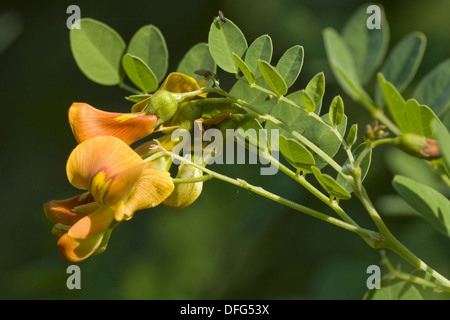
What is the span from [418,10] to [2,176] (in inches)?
52.5

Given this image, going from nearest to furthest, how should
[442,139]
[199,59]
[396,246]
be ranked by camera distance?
[442,139] < [396,246] < [199,59]

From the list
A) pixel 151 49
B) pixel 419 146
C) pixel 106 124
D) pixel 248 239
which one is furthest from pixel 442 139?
pixel 248 239

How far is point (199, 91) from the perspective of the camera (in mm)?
710

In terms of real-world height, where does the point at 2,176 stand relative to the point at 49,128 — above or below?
below

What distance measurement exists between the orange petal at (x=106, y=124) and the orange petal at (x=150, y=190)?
0.18 feet

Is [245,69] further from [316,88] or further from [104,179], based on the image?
[104,179]

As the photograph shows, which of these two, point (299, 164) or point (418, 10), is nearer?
point (299, 164)

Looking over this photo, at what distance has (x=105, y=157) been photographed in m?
0.66

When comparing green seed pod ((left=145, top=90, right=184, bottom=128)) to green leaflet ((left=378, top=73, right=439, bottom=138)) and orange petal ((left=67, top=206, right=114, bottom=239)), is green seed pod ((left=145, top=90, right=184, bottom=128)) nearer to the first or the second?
orange petal ((left=67, top=206, right=114, bottom=239))

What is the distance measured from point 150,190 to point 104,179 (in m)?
0.05

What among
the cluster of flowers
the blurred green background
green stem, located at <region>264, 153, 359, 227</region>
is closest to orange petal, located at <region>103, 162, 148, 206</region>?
the cluster of flowers

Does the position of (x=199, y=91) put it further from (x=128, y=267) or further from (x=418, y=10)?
(x=418, y=10)

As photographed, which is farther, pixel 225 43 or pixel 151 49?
pixel 151 49
